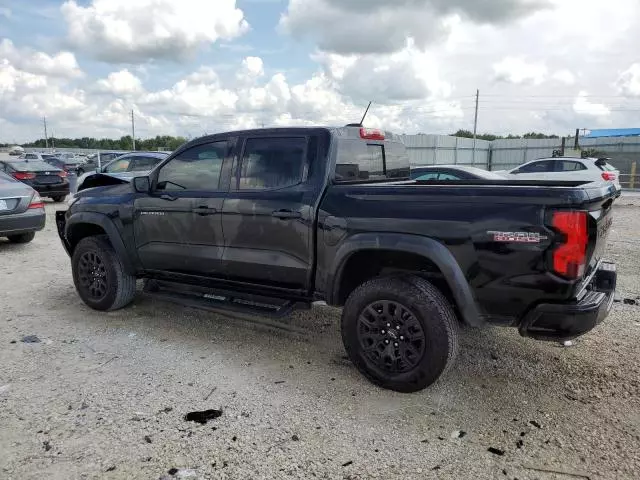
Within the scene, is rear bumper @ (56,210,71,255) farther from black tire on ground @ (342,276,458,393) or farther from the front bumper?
the front bumper

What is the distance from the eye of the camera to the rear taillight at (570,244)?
2.98 meters

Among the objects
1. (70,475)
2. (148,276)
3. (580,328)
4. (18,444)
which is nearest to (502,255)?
(580,328)

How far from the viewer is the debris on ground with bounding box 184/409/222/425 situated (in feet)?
10.8

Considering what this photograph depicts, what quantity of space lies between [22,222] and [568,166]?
48.6ft

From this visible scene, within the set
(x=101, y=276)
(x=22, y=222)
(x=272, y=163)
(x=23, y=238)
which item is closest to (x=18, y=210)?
(x=22, y=222)

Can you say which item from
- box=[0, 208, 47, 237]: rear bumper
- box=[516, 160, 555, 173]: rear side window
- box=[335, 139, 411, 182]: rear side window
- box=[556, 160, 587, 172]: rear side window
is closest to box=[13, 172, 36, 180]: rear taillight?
box=[0, 208, 47, 237]: rear bumper

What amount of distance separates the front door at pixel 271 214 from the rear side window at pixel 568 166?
46.5ft

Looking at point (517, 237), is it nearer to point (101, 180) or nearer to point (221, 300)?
point (221, 300)

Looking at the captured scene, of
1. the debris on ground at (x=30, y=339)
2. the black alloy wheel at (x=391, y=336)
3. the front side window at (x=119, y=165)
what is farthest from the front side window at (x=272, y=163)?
the front side window at (x=119, y=165)

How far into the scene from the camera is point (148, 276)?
520 cm

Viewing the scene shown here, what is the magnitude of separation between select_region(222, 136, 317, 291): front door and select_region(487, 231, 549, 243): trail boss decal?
138 centimetres

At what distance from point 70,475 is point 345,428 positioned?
1.56 meters

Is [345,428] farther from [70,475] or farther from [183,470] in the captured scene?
[70,475]

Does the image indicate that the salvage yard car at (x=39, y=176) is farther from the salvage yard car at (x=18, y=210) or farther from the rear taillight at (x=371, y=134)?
the rear taillight at (x=371, y=134)
